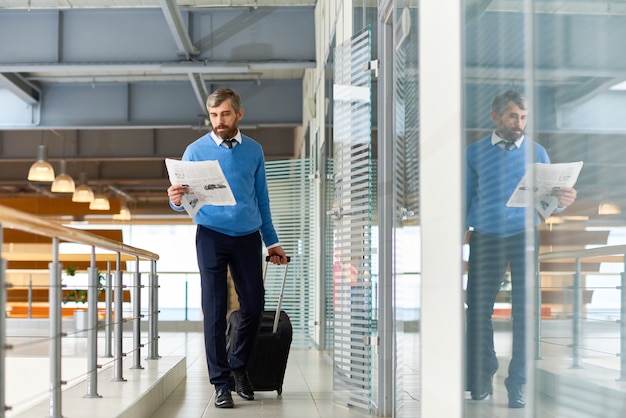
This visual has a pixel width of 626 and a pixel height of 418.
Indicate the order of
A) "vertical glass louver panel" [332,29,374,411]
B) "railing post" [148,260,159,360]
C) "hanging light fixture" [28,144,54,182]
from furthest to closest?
"hanging light fixture" [28,144,54,182], "railing post" [148,260,159,360], "vertical glass louver panel" [332,29,374,411]

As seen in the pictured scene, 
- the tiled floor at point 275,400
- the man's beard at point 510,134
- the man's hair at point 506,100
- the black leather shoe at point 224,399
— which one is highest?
the man's hair at point 506,100

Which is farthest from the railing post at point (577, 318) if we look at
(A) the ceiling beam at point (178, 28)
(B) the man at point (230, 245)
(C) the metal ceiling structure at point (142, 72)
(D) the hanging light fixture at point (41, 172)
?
(D) the hanging light fixture at point (41, 172)

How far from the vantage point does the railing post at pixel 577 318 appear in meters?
1.39

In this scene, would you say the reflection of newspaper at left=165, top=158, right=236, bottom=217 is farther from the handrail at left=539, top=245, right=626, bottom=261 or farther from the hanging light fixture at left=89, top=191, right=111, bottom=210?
the hanging light fixture at left=89, top=191, right=111, bottom=210

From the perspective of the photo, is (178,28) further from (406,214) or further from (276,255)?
(406,214)

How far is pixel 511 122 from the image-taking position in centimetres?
184

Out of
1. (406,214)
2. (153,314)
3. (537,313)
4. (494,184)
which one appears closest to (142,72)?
(153,314)

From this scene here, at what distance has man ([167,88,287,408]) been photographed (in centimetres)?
404

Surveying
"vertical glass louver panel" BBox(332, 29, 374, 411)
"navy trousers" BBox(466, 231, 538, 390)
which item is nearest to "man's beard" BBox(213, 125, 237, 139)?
"vertical glass louver panel" BBox(332, 29, 374, 411)

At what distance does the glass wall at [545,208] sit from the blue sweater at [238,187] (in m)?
1.97

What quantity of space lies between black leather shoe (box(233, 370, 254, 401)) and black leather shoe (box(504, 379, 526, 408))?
2.54 metres

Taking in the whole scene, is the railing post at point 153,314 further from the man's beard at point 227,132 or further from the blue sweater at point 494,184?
the blue sweater at point 494,184

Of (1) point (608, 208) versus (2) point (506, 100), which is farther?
(2) point (506, 100)

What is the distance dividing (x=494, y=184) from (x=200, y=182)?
6.96ft
